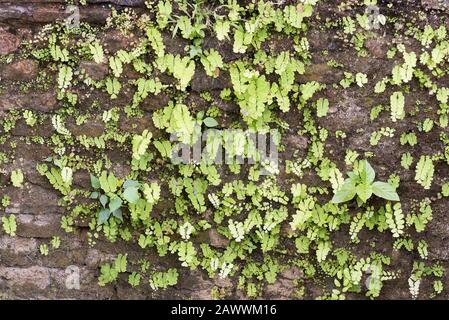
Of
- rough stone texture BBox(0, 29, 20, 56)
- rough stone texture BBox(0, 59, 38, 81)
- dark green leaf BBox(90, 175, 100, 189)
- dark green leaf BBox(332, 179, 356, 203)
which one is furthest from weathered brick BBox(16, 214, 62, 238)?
dark green leaf BBox(332, 179, 356, 203)

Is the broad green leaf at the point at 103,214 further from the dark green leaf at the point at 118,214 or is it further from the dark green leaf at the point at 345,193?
the dark green leaf at the point at 345,193

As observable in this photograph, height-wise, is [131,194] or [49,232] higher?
[131,194]

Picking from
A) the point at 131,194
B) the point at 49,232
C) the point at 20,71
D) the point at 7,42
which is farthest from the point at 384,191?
the point at 7,42

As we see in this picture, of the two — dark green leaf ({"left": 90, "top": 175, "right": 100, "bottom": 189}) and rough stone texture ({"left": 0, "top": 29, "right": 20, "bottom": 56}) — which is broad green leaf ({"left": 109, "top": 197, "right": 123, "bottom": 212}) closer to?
dark green leaf ({"left": 90, "top": 175, "right": 100, "bottom": 189})

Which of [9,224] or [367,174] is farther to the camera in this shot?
[9,224]

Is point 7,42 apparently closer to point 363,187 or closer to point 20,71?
point 20,71

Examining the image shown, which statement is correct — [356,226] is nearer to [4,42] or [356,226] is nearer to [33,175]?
[33,175]

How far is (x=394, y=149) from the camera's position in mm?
2914

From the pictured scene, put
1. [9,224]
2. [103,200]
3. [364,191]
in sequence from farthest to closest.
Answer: [9,224], [103,200], [364,191]

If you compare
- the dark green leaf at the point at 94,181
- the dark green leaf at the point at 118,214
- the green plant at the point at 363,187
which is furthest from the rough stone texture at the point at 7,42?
the green plant at the point at 363,187

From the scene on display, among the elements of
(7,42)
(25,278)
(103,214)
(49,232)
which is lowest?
(25,278)

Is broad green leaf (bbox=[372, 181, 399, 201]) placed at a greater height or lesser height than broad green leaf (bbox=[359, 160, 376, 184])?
lesser

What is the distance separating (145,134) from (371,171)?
1305mm

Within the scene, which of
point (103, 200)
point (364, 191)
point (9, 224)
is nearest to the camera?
point (364, 191)
